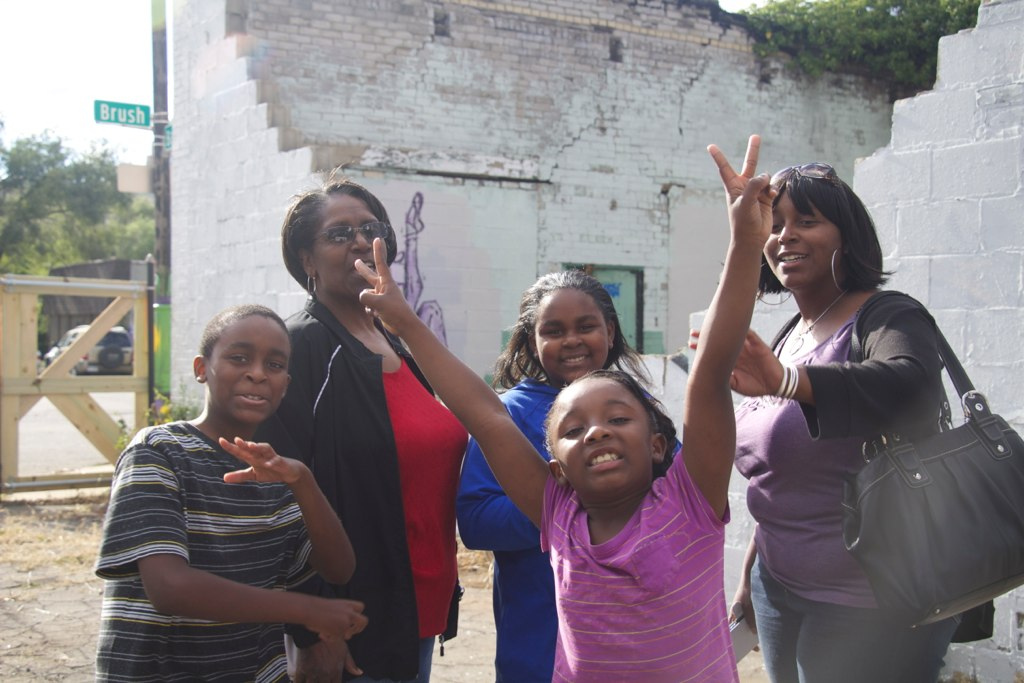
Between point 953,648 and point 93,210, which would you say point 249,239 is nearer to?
point 953,648

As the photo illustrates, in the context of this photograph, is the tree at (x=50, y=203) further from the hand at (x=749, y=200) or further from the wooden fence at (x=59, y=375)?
the hand at (x=749, y=200)

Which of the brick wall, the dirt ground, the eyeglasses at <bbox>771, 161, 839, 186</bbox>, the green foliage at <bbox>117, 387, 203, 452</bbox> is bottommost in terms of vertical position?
the dirt ground

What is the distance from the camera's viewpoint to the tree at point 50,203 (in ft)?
111

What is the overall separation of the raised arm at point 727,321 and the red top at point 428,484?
31.9 inches

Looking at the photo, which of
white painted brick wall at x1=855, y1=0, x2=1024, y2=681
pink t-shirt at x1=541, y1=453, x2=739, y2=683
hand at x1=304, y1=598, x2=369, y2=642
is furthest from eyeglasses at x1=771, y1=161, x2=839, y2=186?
white painted brick wall at x1=855, y1=0, x2=1024, y2=681

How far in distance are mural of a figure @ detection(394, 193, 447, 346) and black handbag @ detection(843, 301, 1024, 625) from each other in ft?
26.4

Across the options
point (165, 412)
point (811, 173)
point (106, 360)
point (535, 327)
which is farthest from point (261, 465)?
point (106, 360)

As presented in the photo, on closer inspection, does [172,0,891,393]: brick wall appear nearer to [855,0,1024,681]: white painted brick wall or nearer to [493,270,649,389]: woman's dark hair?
[855,0,1024,681]: white painted brick wall

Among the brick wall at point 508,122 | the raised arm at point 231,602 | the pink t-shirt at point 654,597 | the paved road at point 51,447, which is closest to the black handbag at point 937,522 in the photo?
the pink t-shirt at point 654,597

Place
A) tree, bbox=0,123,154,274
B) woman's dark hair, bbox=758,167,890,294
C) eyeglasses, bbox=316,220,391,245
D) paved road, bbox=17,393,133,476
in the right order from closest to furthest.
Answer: woman's dark hair, bbox=758,167,890,294
eyeglasses, bbox=316,220,391,245
paved road, bbox=17,393,133,476
tree, bbox=0,123,154,274

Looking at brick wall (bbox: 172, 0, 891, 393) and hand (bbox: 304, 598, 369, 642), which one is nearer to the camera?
hand (bbox: 304, 598, 369, 642)

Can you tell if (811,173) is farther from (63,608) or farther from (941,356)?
(63,608)

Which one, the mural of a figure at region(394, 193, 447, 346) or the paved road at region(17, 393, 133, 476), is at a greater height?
the mural of a figure at region(394, 193, 447, 346)

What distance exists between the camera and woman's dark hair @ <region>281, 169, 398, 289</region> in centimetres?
258
